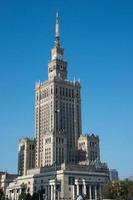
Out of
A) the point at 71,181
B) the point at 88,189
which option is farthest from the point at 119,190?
the point at 71,181

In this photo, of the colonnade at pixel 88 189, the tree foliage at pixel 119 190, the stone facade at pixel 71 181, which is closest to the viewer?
the tree foliage at pixel 119 190

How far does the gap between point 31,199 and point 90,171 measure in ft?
139

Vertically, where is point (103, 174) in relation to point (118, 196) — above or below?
above

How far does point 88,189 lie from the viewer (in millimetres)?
187875

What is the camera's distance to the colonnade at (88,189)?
183625 millimetres

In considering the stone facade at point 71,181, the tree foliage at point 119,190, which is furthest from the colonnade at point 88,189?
the tree foliage at point 119,190

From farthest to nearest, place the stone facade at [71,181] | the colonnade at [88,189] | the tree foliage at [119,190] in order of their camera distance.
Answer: the colonnade at [88,189]
the stone facade at [71,181]
the tree foliage at [119,190]

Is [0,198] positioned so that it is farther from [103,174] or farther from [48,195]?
[103,174]

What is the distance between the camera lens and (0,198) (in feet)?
504

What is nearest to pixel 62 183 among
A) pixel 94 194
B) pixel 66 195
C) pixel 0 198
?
pixel 66 195

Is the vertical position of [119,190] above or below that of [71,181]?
below

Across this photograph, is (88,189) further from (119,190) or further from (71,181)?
(119,190)

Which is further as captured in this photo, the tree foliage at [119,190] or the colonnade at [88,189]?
the colonnade at [88,189]

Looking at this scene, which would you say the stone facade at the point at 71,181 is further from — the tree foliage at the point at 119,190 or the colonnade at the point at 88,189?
the tree foliage at the point at 119,190
